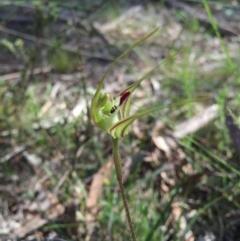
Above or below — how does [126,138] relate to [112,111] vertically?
below

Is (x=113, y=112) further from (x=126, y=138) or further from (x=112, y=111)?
(x=126, y=138)

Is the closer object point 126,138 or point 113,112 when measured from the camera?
point 113,112

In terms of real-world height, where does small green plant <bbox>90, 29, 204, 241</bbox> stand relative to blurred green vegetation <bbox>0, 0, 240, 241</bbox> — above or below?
above

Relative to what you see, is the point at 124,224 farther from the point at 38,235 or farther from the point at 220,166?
the point at 220,166

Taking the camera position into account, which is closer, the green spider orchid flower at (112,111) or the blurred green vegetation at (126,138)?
the green spider orchid flower at (112,111)

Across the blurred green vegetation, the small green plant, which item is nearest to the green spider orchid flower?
the small green plant

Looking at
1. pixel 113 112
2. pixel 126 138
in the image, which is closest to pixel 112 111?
pixel 113 112

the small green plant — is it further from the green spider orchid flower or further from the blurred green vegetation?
the blurred green vegetation

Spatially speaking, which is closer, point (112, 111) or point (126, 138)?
point (112, 111)

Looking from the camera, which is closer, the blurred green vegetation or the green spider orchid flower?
the green spider orchid flower

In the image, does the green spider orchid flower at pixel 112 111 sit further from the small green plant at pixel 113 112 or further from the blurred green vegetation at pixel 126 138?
the blurred green vegetation at pixel 126 138

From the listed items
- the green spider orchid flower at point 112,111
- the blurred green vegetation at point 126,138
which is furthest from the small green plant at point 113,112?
the blurred green vegetation at point 126,138
